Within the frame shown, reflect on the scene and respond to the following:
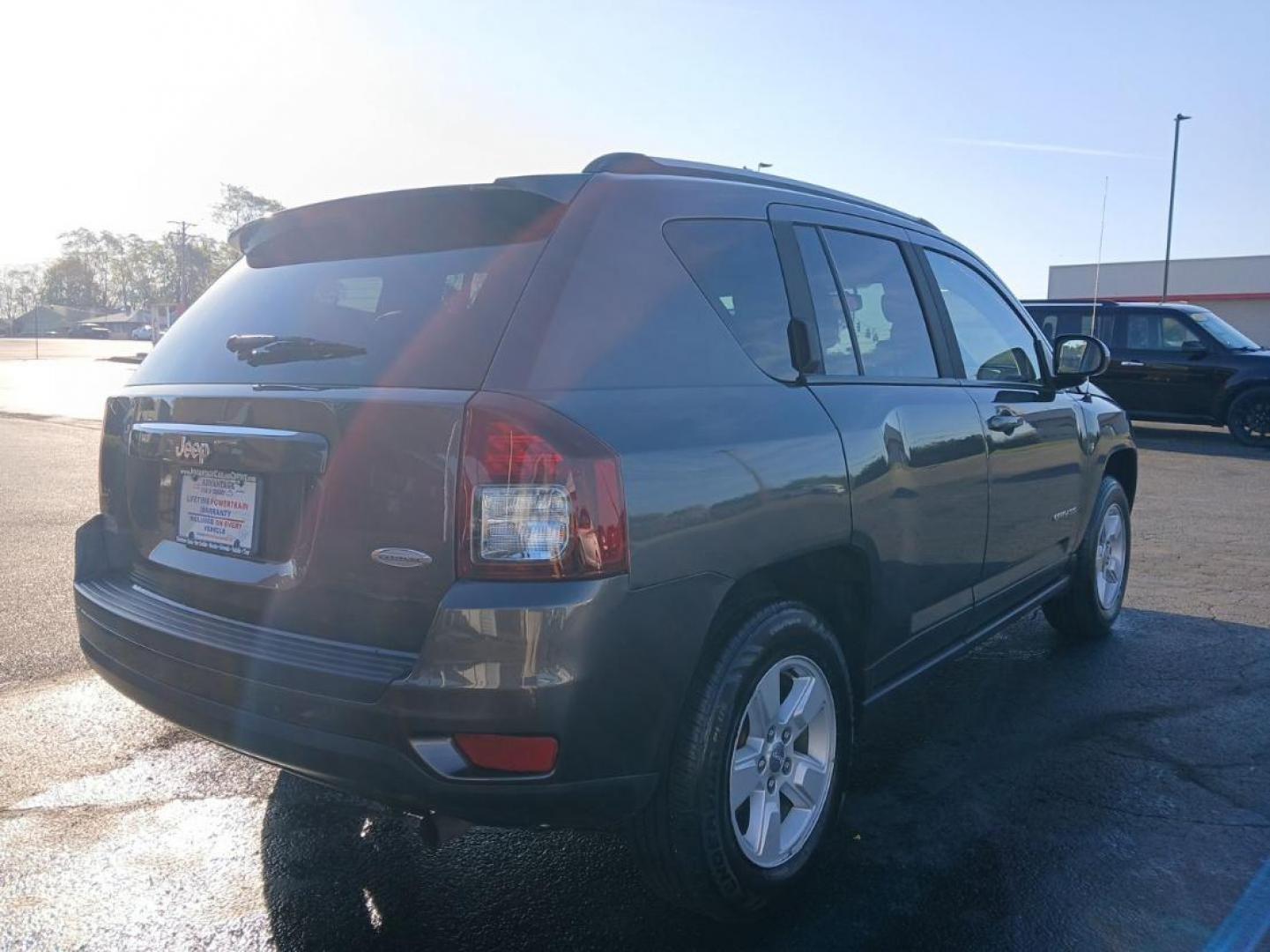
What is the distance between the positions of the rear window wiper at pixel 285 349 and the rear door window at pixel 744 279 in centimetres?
86

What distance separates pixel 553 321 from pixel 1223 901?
7.63 ft

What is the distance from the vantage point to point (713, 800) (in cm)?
239

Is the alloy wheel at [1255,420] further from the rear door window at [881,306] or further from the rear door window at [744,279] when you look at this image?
the rear door window at [744,279]

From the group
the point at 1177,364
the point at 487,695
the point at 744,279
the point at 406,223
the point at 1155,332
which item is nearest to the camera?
A: the point at 487,695

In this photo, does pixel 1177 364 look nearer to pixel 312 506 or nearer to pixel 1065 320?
pixel 1065 320

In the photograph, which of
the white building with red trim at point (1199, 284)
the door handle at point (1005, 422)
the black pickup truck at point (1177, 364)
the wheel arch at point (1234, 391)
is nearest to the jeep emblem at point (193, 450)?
the door handle at point (1005, 422)

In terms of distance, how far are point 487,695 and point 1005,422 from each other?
2.50m

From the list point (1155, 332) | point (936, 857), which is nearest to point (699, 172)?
point (936, 857)

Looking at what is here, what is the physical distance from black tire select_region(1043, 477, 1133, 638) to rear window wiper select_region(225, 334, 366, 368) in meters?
3.64

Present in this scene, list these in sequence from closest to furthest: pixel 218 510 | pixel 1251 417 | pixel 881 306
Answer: pixel 218 510, pixel 881 306, pixel 1251 417

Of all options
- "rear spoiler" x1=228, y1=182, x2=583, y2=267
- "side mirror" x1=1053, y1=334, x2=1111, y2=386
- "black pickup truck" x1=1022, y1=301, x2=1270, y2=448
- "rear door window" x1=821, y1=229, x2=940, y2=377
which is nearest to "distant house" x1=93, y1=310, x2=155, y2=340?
"black pickup truck" x1=1022, y1=301, x2=1270, y2=448

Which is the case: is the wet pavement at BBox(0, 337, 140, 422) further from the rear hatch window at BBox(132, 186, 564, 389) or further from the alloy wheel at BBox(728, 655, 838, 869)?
the alloy wheel at BBox(728, 655, 838, 869)

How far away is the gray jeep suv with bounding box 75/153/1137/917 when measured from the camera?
2111mm

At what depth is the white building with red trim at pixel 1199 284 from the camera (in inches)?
1563
